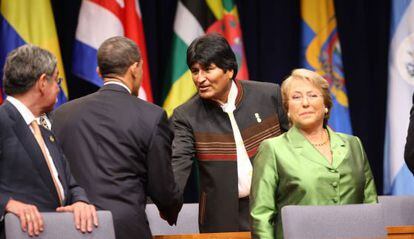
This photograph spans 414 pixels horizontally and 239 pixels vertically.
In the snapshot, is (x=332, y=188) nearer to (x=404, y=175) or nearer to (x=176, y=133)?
(x=176, y=133)

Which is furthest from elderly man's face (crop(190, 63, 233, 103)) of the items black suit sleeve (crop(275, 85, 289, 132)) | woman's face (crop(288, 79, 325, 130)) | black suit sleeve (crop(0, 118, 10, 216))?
black suit sleeve (crop(0, 118, 10, 216))

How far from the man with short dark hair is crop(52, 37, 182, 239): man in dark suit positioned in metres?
0.66

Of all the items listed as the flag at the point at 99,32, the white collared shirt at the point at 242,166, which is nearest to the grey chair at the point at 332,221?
the white collared shirt at the point at 242,166

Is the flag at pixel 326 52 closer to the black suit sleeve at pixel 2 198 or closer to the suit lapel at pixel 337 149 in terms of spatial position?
the suit lapel at pixel 337 149

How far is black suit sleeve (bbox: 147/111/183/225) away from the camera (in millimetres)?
3809

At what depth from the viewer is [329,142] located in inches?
157

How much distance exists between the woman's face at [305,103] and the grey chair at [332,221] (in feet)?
1.32

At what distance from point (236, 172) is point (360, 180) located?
0.83 meters

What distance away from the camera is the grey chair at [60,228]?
326 centimetres

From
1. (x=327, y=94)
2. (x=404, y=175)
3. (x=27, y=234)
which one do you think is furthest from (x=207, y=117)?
(x=404, y=175)

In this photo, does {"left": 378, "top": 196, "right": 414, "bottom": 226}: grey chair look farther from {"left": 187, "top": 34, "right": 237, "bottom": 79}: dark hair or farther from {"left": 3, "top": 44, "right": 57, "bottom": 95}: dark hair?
{"left": 3, "top": 44, "right": 57, "bottom": 95}: dark hair

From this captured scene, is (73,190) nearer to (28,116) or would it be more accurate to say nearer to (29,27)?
(28,116)

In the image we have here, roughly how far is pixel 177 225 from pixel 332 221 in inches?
46.3

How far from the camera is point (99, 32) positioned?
6164mm
